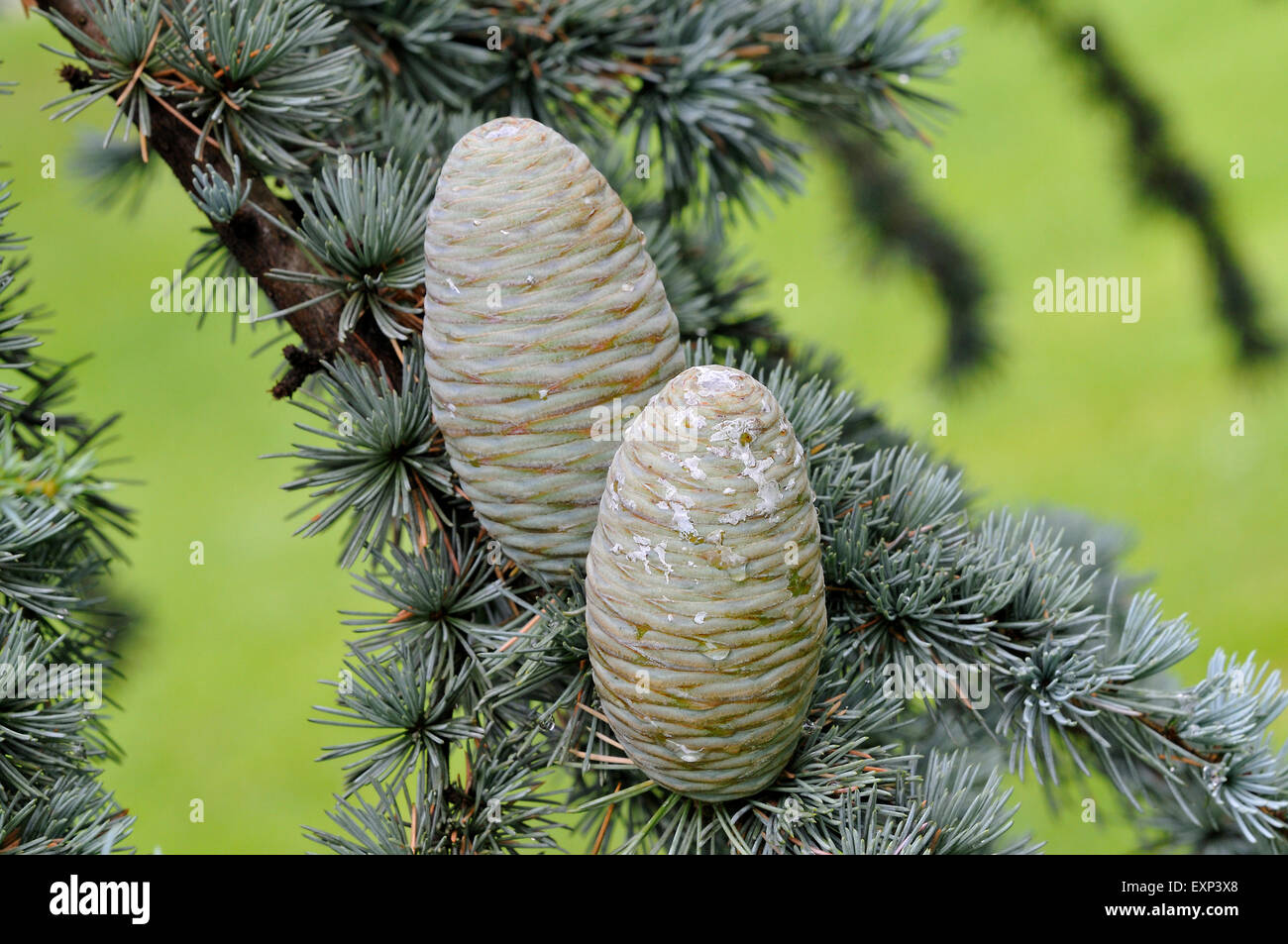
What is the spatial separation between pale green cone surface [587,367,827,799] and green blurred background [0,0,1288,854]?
690 mm

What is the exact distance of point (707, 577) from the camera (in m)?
0.44

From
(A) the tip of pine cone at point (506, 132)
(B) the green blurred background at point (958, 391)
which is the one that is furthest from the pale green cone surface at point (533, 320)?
(B) the green blurred background at point (958, 391)

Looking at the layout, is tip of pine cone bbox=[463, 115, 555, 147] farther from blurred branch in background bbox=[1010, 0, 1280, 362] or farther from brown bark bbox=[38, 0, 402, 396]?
blurred branch in background bbox=[1010, 0, 1280, 362]

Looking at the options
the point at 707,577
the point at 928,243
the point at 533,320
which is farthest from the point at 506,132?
the point at 928,243

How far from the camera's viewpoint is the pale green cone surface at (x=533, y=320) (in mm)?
474

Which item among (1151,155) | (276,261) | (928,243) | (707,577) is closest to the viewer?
(707,577)

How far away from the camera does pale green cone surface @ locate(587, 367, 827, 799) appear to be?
431mm

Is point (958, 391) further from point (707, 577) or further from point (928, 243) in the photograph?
point (707, 577)

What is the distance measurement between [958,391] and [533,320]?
73 cm

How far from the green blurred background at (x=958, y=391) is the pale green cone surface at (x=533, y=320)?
2.09ft

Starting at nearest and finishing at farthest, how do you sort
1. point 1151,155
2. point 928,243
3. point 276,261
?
point 276,261
point 1151,155
point 928,243

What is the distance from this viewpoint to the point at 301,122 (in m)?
0.60

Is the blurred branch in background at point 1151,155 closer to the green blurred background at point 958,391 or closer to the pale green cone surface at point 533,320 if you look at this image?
the green blurred background at point 958,391

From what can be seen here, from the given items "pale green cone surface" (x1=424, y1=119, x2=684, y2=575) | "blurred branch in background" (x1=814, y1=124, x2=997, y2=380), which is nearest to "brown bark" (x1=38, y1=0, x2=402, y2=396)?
"pale green cone surface" (x1=424, y1=119, x2=684, y2=575)
